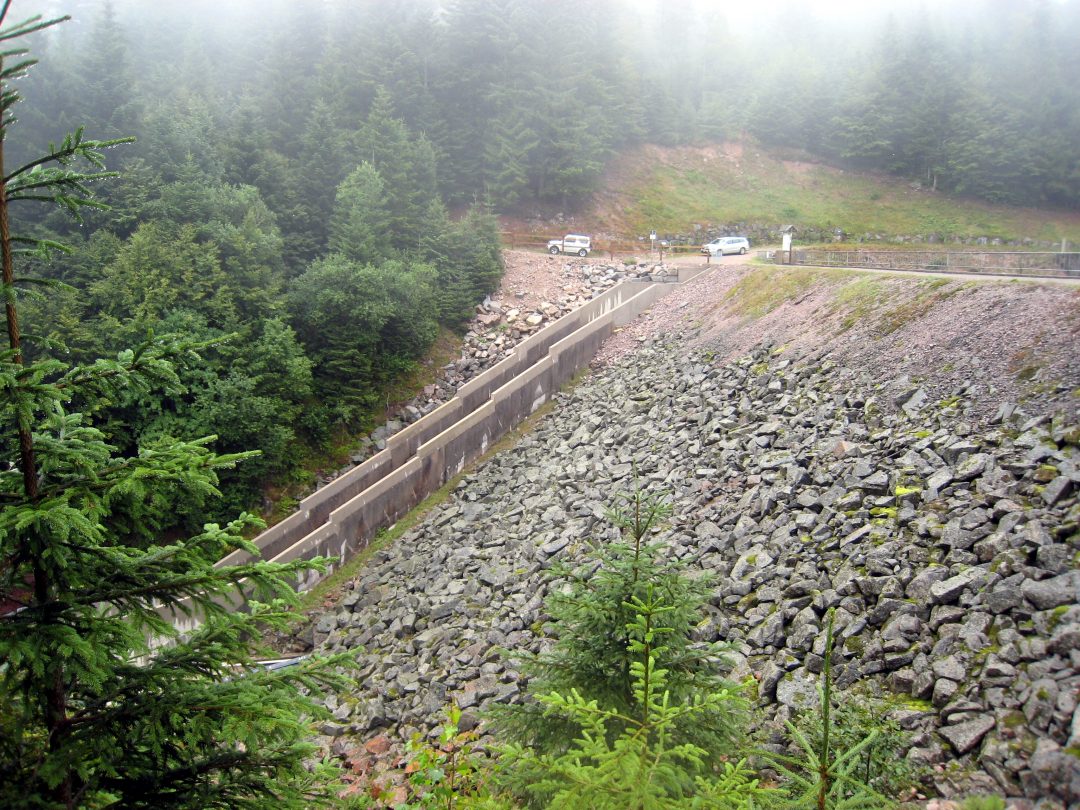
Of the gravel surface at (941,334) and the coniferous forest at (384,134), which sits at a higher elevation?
the coniferous forest at (384,134)

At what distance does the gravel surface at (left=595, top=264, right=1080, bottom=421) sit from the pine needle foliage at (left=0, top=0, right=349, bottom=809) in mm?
10540

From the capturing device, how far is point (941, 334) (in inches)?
507

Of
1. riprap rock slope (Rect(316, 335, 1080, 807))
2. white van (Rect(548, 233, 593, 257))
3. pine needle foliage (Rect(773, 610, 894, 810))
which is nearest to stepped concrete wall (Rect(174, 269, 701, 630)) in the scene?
riprap rock slope (Rect(316, 335, 1080, 807))

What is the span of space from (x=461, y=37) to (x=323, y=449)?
29.8m

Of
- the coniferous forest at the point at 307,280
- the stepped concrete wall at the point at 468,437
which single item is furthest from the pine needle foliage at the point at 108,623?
the stepped concrete wall at the point at 468,437

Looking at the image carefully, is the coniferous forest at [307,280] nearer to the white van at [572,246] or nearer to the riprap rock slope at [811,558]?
the riprap rock slope at [811,558]

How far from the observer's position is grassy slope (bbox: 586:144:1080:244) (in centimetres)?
4006

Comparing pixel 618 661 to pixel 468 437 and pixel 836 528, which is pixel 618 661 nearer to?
pixel 836 528

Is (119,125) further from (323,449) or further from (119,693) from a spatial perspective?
(119,693)

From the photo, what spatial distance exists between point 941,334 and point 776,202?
33.8 meters

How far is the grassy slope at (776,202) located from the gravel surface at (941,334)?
2139 cm

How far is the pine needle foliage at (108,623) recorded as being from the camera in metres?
3.27

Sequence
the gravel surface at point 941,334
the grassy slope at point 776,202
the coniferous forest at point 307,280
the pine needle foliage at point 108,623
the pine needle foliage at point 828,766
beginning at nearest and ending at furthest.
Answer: the pine needle foliage at point 828,766, the pine needle foliage at point 108,623, the coniferous forest at point 307,280, the gravel surface at point 941,334, the grassy slope at point 776,202

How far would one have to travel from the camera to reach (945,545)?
26.3 feet
